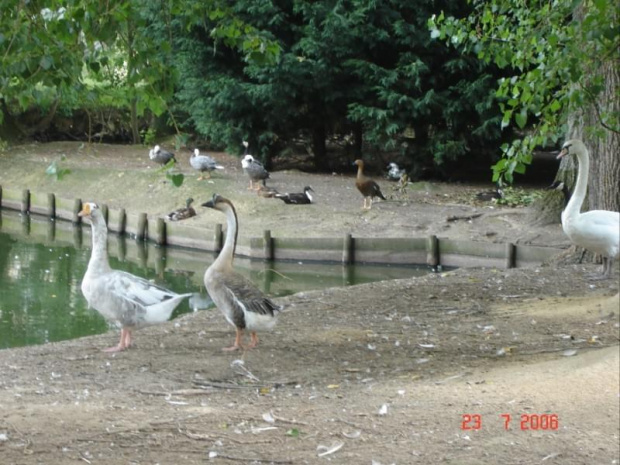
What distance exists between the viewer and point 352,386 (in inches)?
286

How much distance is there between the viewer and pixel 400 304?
11.0 metres

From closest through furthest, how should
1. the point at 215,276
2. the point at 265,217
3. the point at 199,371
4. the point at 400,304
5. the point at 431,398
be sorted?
the point at 431,398
the point at 199,371
the point at 215,276
the point at 400,304
the point at 265,217

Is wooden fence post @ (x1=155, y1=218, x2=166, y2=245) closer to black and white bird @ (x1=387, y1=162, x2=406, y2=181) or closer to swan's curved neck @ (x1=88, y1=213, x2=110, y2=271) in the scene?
black and white bird @ (x1=387, y1=162, x2=406, y2=181)

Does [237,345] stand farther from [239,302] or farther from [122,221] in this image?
[122,221]

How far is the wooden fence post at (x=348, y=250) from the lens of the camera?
19.3 meters

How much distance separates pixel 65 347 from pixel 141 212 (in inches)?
549

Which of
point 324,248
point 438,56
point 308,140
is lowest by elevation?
point 324,248

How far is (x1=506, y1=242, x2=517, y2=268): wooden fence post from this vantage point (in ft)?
59.4

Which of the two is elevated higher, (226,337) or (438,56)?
(438,56)

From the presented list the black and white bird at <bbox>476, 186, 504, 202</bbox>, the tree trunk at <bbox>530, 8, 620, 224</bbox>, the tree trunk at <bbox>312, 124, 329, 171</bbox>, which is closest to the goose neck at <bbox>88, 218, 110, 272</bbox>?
the tree trunk at <bbox>530, 8, 620, 224</bbox>

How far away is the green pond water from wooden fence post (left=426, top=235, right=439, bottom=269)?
213 mm

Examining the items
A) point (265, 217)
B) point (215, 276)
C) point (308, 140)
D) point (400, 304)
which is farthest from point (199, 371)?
point (308, 140)

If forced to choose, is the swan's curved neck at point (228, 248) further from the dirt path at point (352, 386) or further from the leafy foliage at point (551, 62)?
the leafy foliage at point (551, 62)

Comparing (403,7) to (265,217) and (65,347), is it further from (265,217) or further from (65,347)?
(65,347)
